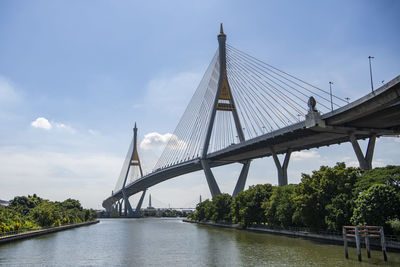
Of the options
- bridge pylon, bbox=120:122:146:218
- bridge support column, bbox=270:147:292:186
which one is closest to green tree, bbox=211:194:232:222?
bridge support column, bbox=270:147:292:186

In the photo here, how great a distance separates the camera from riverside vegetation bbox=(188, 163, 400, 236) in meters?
25.5

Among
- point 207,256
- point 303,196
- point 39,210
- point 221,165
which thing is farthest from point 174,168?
point 207,256

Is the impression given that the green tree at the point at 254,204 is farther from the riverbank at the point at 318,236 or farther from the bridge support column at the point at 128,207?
the bridge support column at the point at 128,207

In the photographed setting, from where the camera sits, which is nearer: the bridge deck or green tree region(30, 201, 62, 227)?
the bridge deck

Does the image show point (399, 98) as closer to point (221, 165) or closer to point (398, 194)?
point (398, 194)

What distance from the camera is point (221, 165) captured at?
2891 inches

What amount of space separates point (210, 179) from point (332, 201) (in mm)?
35892

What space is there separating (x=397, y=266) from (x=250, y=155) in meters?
43.6

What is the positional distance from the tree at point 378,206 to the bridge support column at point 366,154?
13.7m

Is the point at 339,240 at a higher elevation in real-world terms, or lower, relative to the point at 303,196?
lower

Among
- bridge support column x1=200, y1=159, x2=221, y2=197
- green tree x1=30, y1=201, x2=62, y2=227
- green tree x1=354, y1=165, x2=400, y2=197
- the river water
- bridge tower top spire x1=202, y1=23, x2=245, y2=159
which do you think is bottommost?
the river water

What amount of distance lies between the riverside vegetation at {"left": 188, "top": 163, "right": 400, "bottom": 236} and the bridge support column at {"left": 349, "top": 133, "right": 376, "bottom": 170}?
270 inches

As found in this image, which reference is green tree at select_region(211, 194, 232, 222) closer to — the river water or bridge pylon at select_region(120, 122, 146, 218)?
the river water

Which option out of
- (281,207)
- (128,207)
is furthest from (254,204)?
(128,207)
